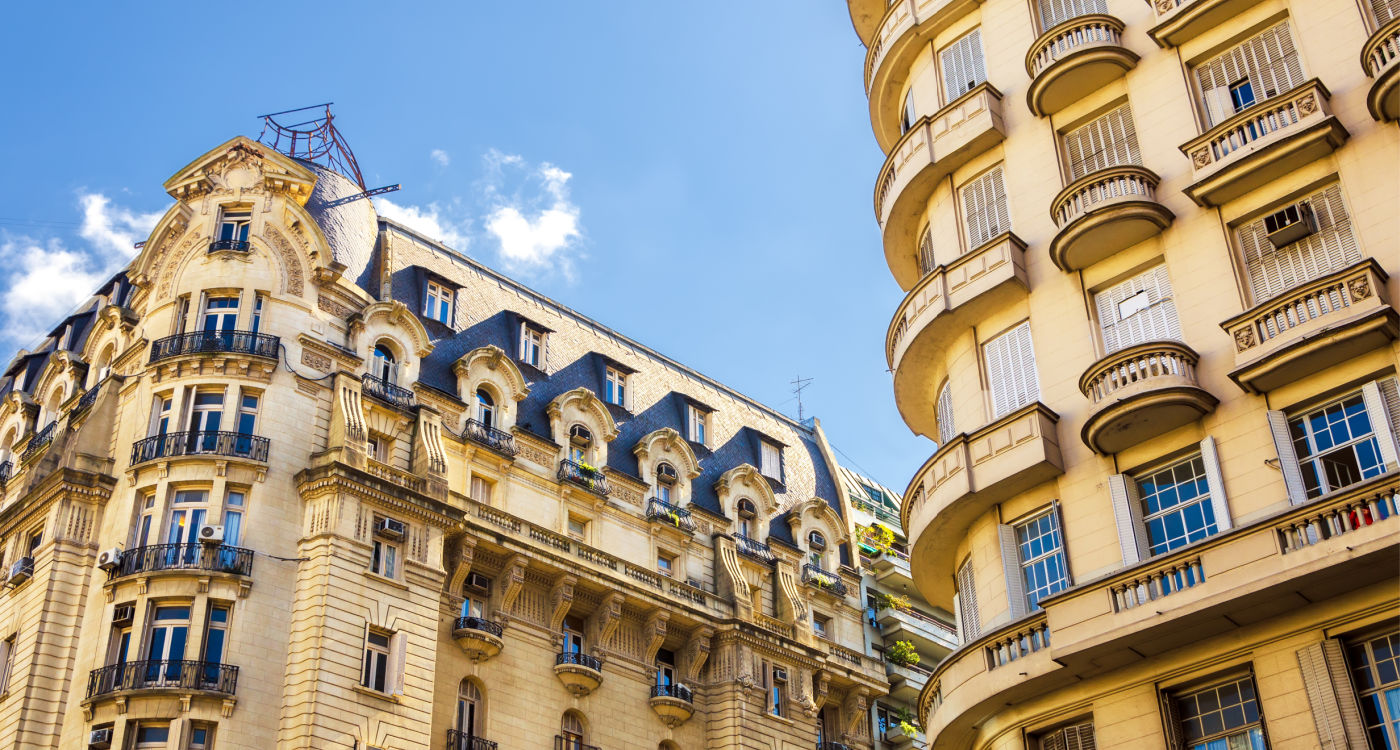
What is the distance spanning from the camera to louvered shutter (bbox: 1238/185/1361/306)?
22.8 meters

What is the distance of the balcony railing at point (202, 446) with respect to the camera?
41.7m

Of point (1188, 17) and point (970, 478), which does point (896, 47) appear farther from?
point (970, 478)

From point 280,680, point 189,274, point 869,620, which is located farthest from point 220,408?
point 869,620

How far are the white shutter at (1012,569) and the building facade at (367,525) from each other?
20654 mm

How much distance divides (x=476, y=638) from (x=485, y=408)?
370 inches

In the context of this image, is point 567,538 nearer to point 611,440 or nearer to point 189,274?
point 611,440

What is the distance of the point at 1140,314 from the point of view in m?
24.9

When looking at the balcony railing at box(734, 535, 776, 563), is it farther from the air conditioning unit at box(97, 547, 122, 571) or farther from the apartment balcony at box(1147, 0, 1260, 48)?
the apartment balcony at box(1147, 0, 1260, 48)

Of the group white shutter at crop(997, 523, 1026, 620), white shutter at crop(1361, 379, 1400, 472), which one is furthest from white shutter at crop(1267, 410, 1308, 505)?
white shutter at crop(997, 523, 1026, 620)

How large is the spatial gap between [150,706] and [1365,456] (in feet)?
98.3

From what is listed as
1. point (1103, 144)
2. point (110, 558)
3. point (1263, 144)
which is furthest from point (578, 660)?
point (1263, 144)

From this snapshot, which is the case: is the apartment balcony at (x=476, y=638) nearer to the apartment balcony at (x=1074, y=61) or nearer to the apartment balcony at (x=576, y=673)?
the apartment balcony at (x=576, y=673)

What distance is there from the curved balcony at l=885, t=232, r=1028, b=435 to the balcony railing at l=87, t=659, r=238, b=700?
19548 mm

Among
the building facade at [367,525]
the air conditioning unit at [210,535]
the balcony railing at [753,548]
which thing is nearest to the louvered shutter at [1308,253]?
the building facade at [367,525]
